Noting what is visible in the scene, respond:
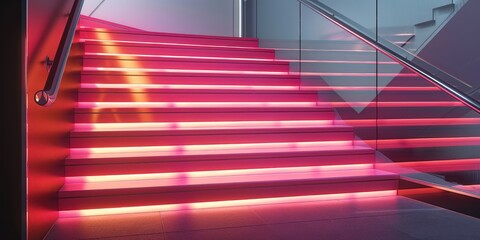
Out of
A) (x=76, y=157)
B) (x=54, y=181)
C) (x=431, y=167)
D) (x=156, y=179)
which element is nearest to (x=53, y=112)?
(x=54, y=181)

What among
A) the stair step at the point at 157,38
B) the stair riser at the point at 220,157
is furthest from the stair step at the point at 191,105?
the stair step at the point at 157,38

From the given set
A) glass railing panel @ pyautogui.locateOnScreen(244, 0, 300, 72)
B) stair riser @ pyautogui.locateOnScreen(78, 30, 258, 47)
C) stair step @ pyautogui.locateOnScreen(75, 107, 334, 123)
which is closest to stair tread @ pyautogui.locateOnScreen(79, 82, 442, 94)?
stair step @ pyautogui.locateOnScreen(75, 107, 334, 123)

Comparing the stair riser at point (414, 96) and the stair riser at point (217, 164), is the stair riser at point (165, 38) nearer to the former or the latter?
the stair riser at point (217, 164)

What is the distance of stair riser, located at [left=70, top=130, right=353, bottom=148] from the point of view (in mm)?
2822

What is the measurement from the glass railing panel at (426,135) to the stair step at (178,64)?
1463mm

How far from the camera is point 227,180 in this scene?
105 inches

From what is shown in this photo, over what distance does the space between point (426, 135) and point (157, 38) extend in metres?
3.24

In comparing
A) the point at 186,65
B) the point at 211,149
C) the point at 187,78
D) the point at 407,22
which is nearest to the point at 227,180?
the point at 211,149

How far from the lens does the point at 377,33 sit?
3432 millimetres

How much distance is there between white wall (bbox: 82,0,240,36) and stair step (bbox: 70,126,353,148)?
4.14m

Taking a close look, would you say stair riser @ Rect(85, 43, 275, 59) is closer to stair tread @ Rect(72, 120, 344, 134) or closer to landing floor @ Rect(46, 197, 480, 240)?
stair tread @ Rect(72, 120, 344, 134)

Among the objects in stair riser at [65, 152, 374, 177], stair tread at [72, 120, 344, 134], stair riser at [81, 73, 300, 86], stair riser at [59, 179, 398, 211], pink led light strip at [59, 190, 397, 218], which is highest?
stair riser at [81, 73, 300, 86]

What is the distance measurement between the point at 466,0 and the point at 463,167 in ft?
4.61

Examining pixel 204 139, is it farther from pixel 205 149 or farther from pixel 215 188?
pixel 215 188
